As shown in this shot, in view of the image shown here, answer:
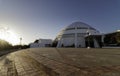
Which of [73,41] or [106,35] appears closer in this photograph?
[106,35]

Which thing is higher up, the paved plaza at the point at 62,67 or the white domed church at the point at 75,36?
the white domed church at the point at 75,36

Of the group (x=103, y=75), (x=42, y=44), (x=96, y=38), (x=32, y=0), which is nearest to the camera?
(x=103, y=75)

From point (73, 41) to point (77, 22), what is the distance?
10.1m

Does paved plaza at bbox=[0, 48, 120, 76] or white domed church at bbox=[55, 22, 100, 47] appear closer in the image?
paved plaza at bbox=[0, 48, 120, 76]

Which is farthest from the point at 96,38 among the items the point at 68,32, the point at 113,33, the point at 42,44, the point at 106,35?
the point at 42,44

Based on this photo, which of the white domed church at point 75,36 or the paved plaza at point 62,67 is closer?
the paved plaza at point 62,67

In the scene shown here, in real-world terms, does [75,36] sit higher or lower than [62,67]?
higher

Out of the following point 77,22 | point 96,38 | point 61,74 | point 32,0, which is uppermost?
point 77,22

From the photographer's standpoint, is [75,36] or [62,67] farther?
[75,36]

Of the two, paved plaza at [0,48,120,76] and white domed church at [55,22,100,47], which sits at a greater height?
white domed church at [55,22,100,47]

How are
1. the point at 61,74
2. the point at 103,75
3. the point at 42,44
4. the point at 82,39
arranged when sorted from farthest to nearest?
1. the point at 42,44
2. the point at 82,39
3. the point at 61,74
4. the point at 103,75

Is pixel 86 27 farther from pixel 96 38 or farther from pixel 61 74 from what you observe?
pixel 61 74

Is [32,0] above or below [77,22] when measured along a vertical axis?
below

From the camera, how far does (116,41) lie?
27.3 meters
